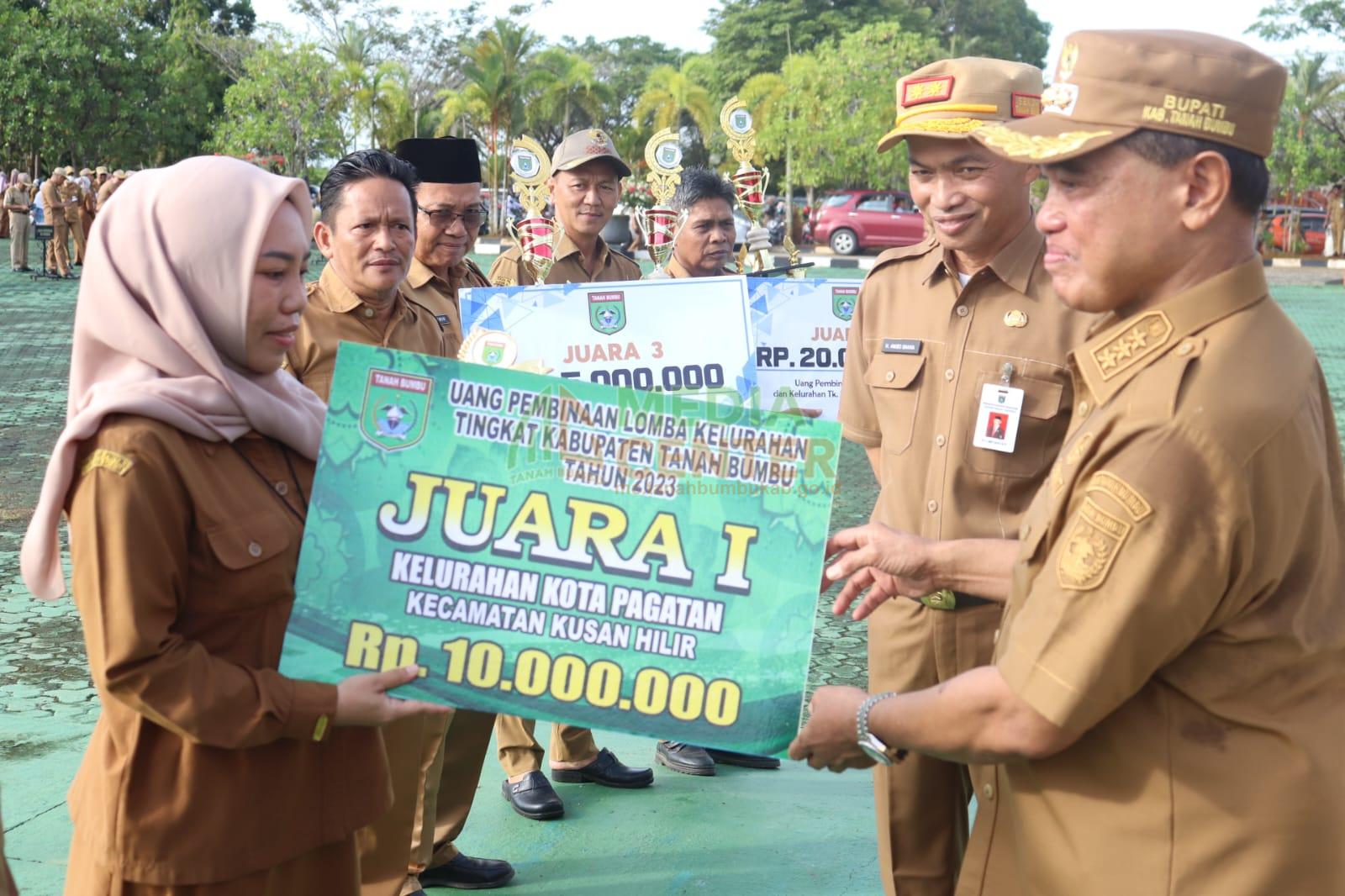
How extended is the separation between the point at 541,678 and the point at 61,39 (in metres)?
39.7

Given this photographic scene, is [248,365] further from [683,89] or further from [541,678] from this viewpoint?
[683,89]

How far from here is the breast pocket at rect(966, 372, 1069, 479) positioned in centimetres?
293

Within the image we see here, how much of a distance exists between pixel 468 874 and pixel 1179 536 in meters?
2.53

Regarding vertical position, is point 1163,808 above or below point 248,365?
below

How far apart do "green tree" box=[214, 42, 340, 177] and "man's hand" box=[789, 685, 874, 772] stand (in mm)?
36728

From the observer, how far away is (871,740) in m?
2.16

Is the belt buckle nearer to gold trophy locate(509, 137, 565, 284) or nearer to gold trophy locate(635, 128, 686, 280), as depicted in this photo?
gold trophy locate(635, 128, 686, 280)

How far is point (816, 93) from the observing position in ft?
119

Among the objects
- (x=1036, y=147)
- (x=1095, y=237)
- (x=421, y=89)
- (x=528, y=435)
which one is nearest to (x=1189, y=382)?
(x=1095, y=237)

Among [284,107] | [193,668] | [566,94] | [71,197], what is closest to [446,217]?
[193,668]

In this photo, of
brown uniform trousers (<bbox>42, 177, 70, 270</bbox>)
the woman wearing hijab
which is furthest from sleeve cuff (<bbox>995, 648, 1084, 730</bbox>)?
brown uniform trousers (<bbox>42, 177, 70, 270</bbox>)

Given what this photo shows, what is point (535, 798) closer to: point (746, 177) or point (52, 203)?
point (746, 177)

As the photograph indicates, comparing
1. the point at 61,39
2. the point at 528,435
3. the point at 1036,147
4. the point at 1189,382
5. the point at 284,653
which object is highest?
the point at 61,39

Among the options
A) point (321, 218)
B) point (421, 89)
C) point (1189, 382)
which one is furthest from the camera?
point (421, 89)
